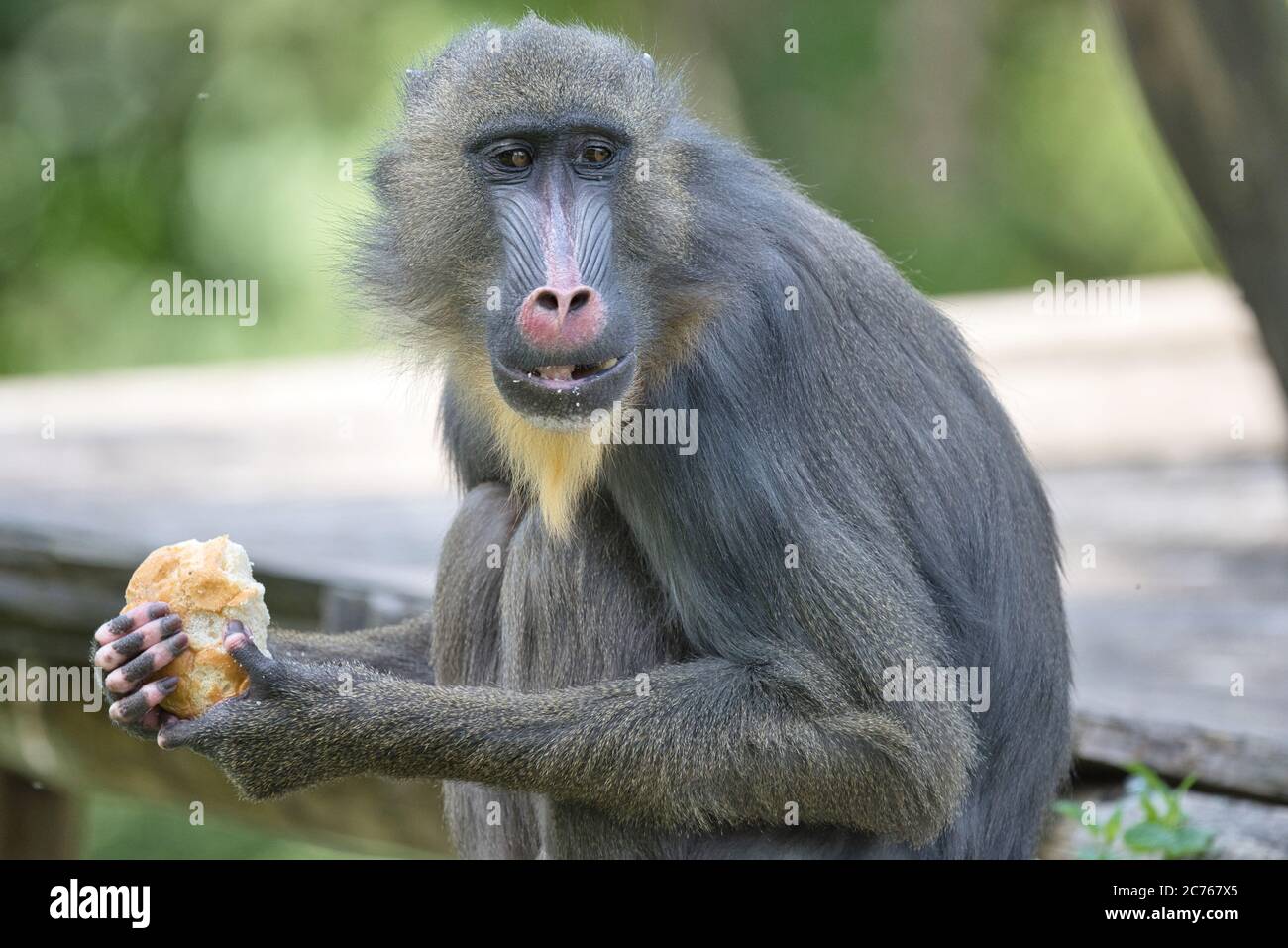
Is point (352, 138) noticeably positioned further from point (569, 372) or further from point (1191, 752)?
point (569, 372)

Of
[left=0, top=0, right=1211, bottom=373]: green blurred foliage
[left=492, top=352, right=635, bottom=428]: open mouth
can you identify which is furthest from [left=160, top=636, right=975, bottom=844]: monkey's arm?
[left=0, top=0, right=1211, bottom=373]: green blurred foliage

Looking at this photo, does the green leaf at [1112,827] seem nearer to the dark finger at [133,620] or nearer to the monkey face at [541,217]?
the monkey face at [541,217]

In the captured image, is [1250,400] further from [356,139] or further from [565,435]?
[356,139]

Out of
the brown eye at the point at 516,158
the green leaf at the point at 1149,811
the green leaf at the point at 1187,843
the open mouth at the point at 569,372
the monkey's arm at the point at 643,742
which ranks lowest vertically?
the green leaf at the point at 1187,843

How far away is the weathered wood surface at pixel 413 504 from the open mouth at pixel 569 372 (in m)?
1.09

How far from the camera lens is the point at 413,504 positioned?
33.9 ft

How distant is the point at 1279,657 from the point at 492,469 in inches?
150

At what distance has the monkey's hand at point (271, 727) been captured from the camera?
4562mm

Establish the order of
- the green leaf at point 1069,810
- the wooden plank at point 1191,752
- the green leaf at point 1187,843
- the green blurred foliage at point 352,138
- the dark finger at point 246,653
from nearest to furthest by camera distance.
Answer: the dark finger at point 246,653 → the green leaf at point 1187,843 → the wooden plank at point 1191,752 → the green leaf at point 1069,810 → the green blurred foliage at point 352,138

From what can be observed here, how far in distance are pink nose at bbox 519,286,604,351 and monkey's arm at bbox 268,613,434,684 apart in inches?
68.6

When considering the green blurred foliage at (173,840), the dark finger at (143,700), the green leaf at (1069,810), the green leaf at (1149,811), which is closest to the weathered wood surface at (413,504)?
the green leaf at (1069,810)

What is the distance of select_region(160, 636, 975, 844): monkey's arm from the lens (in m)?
4.55

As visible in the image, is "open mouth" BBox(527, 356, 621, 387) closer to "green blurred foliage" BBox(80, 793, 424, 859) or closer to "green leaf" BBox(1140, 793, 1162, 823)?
"green leaf" BBox(1140, 793, 1162, 823)
